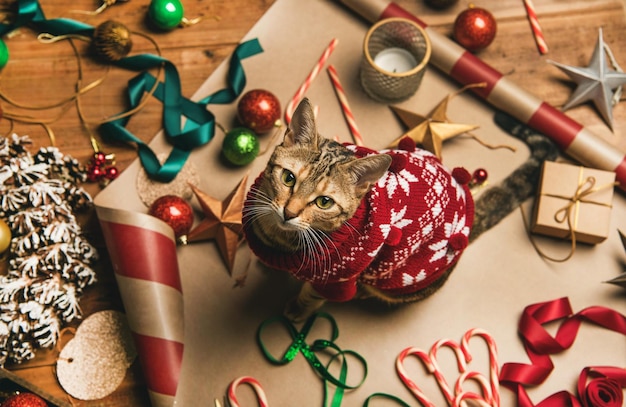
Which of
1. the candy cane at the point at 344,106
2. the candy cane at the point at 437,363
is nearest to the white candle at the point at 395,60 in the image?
the candy cane at the point at 344,106

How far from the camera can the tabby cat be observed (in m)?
1.01

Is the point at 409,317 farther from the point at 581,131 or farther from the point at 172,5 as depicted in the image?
the point at 172,5

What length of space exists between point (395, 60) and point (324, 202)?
662 millimetres

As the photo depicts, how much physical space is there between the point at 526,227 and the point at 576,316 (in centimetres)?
24

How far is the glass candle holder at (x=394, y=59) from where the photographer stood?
1.45m

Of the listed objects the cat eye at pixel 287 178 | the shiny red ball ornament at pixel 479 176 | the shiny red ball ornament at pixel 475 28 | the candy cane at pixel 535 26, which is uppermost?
the candy cane at pixel 535 26

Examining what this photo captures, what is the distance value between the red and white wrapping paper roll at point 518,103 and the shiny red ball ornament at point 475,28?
30 mm

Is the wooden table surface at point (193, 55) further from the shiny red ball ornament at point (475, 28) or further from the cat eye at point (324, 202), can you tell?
the cat eye at point (324, 202)

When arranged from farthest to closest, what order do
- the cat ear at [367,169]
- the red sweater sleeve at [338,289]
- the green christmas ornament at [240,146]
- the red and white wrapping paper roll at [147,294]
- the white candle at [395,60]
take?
the white candle at [395,60] → the green christmas ornament at [240,146] → the red and white wrapping paper roll at [147,294] → the red sweater sleeve at [338,289] → the cat ear at [367,169]

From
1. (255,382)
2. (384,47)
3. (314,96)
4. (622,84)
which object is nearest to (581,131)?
(622,84)

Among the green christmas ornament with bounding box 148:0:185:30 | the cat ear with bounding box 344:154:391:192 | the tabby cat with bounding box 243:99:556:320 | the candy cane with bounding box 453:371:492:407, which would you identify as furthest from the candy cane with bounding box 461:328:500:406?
the green christmas ornament with bounding box 148:0:185:30

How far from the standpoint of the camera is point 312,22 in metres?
1.64

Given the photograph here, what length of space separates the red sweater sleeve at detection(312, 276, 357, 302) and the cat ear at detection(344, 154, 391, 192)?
24 centimetres

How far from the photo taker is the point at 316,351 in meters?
1.41
